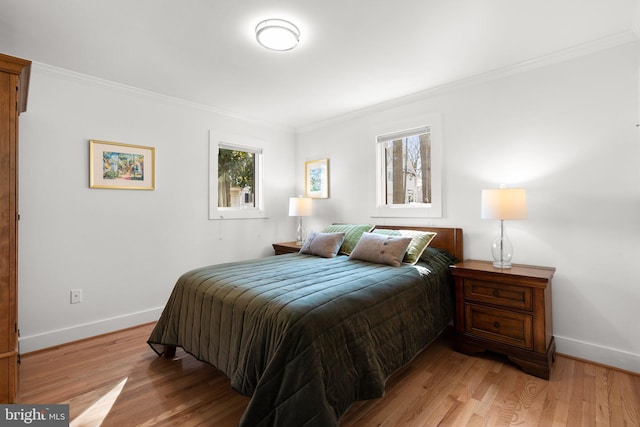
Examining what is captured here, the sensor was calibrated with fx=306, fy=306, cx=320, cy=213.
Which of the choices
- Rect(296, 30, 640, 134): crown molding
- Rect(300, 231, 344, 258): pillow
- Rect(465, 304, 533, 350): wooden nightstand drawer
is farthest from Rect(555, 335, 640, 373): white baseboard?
Rect(296, 30, 640, 134): crown molding

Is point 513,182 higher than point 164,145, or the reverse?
point 164,145

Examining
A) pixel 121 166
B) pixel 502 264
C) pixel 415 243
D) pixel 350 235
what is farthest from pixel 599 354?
pixel 121 166

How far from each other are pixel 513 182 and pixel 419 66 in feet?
4.27

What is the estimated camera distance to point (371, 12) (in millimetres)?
1924

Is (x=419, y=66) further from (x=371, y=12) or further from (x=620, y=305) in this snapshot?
(x=620, y=305)

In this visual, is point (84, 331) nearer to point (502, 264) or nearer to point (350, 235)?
point (350, 235)

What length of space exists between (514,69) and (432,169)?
108cm

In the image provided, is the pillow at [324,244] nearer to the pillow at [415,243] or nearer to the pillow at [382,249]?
the pillow at [382,249]

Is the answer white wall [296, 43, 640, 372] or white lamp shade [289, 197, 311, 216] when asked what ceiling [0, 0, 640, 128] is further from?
white lamp shade [289, 197, 311, 216]

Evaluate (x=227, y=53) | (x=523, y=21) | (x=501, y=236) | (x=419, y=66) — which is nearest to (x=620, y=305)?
(x=501, y=236)

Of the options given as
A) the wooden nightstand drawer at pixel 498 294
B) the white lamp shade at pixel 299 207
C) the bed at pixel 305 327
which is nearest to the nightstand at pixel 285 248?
the white lamp shade at pixel 299 207

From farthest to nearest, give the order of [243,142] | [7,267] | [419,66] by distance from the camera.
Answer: [243,142]
[419,66]
[7,267]

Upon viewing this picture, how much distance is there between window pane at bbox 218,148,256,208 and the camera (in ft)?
12.7

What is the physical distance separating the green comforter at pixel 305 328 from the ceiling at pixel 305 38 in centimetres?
171
